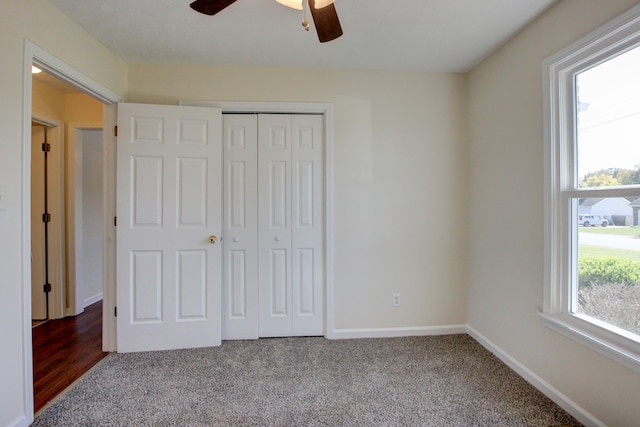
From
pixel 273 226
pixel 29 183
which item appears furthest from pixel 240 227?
pixel 29 183

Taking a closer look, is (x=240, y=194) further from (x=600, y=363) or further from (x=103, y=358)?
(x=600, y=363)

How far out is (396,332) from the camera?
8.58 ft

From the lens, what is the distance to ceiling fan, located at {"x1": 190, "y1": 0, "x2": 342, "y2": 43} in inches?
50.5

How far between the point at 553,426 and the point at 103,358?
3.06 metres

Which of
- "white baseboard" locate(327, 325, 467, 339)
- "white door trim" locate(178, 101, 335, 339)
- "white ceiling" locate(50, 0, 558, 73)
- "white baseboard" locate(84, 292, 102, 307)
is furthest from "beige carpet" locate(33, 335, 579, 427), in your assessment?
"white ceiling" locate(50, 0, 558, 73)

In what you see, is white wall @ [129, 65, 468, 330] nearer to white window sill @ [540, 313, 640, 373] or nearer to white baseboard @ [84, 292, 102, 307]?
white window sill @ [540, 313, 640, 373]

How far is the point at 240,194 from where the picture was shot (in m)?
2.55

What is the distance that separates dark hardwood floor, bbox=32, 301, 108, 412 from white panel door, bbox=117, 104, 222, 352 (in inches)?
11.7

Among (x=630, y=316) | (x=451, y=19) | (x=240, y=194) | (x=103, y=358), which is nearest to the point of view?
(x=630, y=316)

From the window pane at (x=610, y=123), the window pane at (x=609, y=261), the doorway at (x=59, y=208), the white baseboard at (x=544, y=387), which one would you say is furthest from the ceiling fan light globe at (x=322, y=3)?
the doorway at (x=59, y=208)

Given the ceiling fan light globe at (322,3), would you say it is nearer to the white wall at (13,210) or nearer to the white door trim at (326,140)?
the white door trim at (326,140)

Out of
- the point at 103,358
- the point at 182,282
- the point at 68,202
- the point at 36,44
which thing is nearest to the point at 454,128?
the point at 182,282

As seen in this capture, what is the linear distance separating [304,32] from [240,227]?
64.1 inches

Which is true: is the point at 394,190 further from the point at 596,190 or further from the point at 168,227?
the point at 168,227
